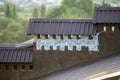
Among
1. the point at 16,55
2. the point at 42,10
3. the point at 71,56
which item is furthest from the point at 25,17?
the point at 71,56

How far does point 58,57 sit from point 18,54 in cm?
118

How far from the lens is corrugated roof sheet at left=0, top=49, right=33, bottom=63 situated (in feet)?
33.7

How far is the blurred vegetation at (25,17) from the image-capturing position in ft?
67.8

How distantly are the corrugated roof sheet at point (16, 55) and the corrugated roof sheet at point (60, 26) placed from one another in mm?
721

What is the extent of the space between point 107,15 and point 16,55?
2.79 meters

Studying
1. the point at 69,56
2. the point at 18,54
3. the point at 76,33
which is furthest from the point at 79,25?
the point at 18,54

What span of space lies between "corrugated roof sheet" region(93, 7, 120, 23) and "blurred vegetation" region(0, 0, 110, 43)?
31.9ft

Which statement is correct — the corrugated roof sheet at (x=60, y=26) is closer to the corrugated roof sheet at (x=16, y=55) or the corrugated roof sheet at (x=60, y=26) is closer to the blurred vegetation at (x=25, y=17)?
the corrugated roof sheet at (x=16, y=55)

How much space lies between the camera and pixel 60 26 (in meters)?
10.1

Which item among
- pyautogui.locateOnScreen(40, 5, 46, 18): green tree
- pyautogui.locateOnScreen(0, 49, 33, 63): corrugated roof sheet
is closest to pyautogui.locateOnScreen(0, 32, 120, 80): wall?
pyautogui.locateOnScreen(0, 49, 33, 63): corrugated roof sheet

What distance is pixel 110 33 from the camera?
984 centimetres

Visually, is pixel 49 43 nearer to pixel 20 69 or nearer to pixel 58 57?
pixel 58 57

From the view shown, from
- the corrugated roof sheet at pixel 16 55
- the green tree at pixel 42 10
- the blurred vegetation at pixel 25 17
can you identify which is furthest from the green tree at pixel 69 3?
the corrugated roof sheet at pixel 16 55

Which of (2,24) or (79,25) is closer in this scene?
(79,25)
